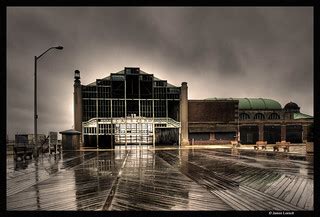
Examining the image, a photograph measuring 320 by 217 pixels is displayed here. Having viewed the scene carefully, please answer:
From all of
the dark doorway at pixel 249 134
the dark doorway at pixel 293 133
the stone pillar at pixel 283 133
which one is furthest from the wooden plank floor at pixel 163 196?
the dark doorway at pixel 293 133

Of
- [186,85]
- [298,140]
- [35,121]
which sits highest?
[186,85]

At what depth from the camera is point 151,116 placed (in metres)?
38.8

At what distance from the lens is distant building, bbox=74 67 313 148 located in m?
37.2

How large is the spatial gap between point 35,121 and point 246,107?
58.5 meters

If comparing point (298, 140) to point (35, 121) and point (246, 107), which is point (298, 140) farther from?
point (35, 121)

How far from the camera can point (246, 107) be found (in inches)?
2532

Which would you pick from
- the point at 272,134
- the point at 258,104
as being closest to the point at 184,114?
the point at 272,134

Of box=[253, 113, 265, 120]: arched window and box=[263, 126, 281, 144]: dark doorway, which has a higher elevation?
box=[253, 113, 265, 120]: arched window

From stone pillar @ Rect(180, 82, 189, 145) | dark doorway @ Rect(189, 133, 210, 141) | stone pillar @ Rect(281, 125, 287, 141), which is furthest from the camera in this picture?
stone pillar @ Rect(281, 125, 287, 141)

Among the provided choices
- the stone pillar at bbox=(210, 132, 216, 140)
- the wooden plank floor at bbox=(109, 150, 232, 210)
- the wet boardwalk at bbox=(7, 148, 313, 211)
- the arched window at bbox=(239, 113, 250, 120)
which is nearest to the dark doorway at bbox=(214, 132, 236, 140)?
the stone pillar at bbox=(210, 132, 216, 140)

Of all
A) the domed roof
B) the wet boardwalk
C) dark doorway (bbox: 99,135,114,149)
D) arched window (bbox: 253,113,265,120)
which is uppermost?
the domed roof

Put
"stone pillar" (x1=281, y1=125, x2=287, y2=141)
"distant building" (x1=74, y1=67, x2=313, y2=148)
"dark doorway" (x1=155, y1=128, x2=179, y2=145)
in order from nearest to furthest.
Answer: "distant building" (x1=74, y1=67, x2=313, y2=148), "dark doorway" (x1=155, y1=128, x2=179, y2=145), "stone pillar" (x1=281, y1=125, x2=287, y2=141)

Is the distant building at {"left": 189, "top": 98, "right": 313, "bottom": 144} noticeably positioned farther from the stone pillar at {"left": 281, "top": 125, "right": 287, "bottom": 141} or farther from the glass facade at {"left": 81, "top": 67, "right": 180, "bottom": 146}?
the glass facade at {"left": 81, "top": 67, "right": 180, "bottom": 146}
